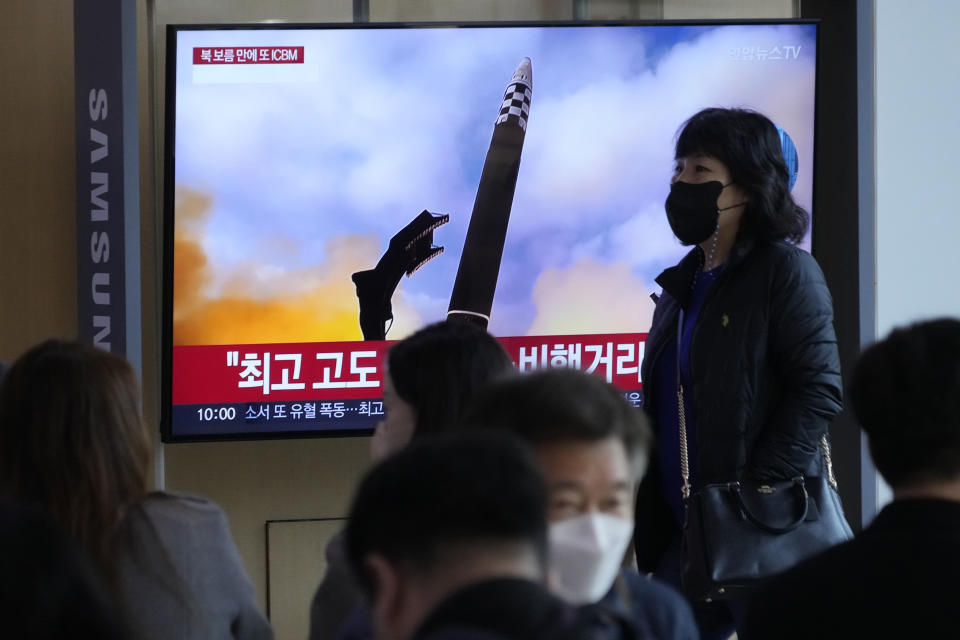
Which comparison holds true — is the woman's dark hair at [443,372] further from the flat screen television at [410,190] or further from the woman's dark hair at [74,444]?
the flat screen television at [410,190]

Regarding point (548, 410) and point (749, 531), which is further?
point (749, 531)

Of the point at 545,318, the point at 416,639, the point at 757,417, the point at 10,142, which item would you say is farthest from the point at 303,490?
the point at 416,639

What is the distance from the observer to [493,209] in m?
3.76

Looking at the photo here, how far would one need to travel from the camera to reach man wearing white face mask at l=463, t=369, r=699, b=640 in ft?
4.81

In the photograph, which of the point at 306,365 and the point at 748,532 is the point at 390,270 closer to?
the point at 306,365

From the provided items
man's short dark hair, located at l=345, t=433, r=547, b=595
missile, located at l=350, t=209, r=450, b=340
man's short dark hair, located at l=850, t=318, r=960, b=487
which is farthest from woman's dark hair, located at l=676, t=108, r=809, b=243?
man's short dark hair, located at l=345, t=433, r=547, b=595

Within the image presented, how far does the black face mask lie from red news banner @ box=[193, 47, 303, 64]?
4.17 feet

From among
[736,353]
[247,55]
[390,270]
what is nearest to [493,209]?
[390,270]

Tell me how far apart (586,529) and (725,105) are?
104 inches

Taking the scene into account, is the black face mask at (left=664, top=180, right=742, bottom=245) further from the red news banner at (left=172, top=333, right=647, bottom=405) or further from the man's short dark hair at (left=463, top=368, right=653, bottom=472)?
the man's short dark hair at (left=463, top=368, right=653, bottom=472)

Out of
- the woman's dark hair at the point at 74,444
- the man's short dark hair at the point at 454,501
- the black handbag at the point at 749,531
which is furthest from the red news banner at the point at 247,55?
the man's short dark hair at the point at 454,501

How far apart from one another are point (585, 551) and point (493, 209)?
93.1 inches

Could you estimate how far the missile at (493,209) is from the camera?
3.75 m

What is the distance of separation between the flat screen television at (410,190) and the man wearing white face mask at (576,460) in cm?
222
